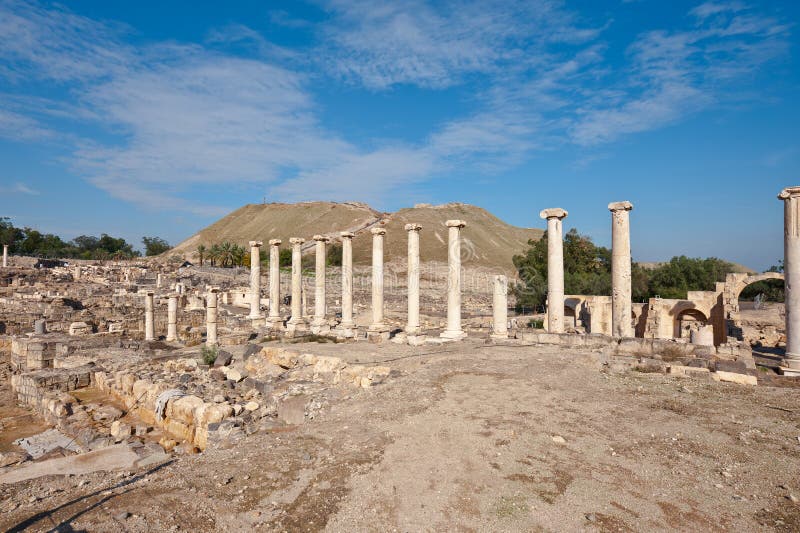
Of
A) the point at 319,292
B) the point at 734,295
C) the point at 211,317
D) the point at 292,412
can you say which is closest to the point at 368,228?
the point at 319,292

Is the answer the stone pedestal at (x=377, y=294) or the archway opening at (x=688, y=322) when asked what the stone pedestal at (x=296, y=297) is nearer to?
the stone pedestal at (x=377, y=294)

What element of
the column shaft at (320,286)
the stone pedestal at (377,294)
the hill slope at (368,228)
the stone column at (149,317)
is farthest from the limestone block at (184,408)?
the hill slope at (368,228)

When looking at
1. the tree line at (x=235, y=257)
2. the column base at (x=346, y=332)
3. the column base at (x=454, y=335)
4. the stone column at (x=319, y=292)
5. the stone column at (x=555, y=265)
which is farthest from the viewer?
the tree line at (x=235, y=257)

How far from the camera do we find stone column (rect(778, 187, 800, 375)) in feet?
42.3

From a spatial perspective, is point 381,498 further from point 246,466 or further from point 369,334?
point 369,334

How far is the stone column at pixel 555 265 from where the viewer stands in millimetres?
16680

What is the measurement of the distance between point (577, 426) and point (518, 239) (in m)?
138

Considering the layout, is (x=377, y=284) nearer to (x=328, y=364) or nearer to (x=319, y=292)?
(x=319, y=292)

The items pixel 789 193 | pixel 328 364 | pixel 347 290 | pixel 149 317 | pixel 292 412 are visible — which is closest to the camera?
pixel 292 412

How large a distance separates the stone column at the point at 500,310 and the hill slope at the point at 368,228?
6337 cm

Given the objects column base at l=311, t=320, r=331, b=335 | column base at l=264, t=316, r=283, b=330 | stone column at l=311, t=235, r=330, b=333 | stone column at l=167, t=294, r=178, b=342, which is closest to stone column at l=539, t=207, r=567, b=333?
column base at l=311, t=320, r=331, b=335

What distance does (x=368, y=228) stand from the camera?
114m

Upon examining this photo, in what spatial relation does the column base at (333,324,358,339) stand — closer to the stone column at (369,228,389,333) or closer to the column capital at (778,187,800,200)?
the stone column at (369,228,389,333)

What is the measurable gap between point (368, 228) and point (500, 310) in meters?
97.4
